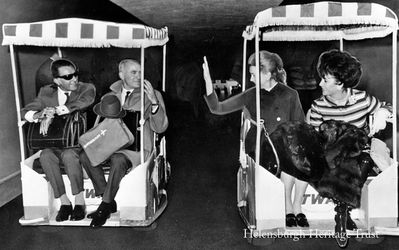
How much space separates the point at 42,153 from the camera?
415cm

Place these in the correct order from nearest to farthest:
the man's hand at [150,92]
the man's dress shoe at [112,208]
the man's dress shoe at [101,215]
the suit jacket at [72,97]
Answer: the man's dress shoe at [101,215] → the man's dress shoe at [112,208] → the man's hand at [150,92] → the suit jacket at [72,97]

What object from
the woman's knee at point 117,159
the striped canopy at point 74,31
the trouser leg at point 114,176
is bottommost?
the trouser leg at point 114,176

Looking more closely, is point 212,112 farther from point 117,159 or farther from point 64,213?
point 64,213

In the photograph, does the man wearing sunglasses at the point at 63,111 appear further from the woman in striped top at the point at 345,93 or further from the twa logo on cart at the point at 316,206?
the woman in striped top at the point at 345,93

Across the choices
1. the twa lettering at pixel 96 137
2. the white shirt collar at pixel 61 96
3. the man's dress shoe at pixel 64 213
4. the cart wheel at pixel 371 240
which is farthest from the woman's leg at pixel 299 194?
the white shirt collar at pixel 61 96

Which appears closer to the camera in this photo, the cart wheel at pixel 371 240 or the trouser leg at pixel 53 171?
the cart wheel at pixel 371 240

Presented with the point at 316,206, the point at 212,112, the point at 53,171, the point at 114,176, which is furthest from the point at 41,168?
the point at 316,206

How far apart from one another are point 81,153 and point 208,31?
2178mm

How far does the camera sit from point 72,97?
4.41 m

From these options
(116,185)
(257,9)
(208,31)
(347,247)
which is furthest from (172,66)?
(347,247)

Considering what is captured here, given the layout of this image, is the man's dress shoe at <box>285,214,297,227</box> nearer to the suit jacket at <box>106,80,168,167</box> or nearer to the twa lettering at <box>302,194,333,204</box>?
the twa lettering at <box>302,194,333,204</box>

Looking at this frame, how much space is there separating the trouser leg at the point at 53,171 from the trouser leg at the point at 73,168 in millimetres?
84

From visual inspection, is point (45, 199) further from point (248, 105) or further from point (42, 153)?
point (248, 105)

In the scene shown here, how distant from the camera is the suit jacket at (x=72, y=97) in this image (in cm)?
436
